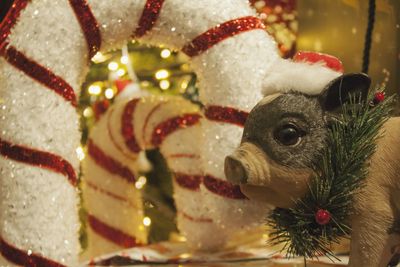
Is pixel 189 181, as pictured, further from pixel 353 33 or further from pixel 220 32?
pixel 353 33

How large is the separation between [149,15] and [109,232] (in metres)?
0.54

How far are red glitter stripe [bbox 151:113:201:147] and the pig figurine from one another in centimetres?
41

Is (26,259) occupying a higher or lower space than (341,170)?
lower

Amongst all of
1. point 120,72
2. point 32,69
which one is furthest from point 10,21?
point 120,72

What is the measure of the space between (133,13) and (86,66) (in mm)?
114

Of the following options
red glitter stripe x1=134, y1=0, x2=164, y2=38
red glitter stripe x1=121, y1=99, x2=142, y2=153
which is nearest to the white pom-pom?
red glitter stripe x1=134, y1=0, x2=164, y2=38

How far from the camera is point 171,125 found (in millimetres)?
1114

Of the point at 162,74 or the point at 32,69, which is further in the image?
the point at 162,74

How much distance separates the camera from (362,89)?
665 millimetres

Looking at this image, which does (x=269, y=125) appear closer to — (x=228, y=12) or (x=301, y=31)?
(x=228, y=12)

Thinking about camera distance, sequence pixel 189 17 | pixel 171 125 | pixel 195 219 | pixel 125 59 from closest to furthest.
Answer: pixel 189 17, pixel 195 219, pixel 171 125, pixel 125 59

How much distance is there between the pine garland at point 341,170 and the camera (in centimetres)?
64

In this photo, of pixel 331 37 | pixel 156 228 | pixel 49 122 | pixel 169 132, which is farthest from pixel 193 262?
pixel 331 37

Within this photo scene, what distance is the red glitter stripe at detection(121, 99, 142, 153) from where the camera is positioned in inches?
45.8
